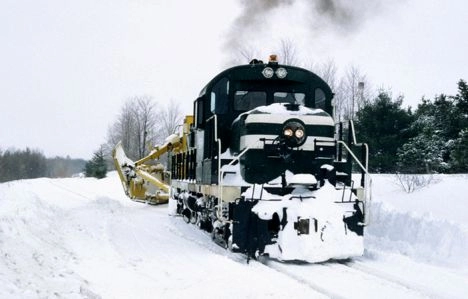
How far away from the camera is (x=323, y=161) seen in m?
8.41

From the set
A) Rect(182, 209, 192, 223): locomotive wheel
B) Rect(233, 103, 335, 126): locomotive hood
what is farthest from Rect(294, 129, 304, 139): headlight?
Rect(182, 209, 192, 223): locomotive wheel

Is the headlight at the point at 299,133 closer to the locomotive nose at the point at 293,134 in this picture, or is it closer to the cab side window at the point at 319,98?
the locomotive nose at the point at 293,134

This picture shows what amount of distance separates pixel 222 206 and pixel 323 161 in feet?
6.11

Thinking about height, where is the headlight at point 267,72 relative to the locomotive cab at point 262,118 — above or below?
above

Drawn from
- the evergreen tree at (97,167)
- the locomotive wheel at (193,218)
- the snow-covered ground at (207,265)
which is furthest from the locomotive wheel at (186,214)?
the evergreen tree at (97,167)

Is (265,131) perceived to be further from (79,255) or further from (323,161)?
(79,255)

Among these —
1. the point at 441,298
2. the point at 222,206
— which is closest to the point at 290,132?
the point at 222,206

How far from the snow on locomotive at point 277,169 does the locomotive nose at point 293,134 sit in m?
0.02

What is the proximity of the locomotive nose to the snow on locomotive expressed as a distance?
2 centimetres

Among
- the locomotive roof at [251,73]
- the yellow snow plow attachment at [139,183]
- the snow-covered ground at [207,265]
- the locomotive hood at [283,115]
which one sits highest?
the locomotive roof at [251,73]

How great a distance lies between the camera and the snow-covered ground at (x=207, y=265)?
5.44 meters

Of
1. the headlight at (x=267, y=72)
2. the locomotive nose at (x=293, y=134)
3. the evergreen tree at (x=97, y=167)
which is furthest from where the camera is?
the evergreen tree at (x=97, y=167)

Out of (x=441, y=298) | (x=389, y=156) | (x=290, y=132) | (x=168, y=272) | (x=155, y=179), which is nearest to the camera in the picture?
(x=441, y=298)

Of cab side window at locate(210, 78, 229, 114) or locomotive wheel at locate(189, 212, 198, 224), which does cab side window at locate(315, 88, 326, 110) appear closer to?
cab side window at locate(210, 78, 229, 114)
